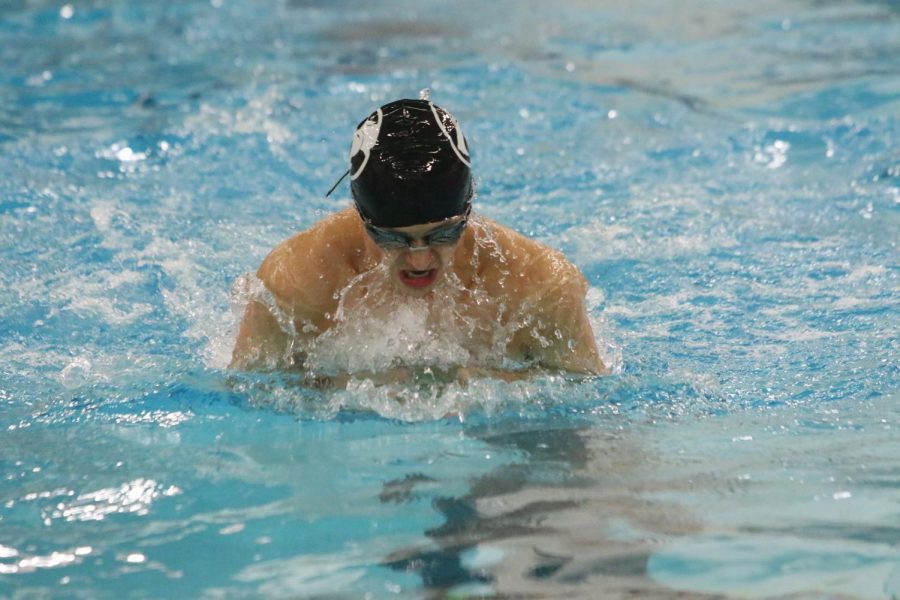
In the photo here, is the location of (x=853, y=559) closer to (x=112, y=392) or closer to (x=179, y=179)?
(x=112, y=392)

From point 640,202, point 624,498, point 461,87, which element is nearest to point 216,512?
point 624,498

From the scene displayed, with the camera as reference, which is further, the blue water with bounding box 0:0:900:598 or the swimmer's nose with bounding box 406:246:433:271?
the swimmer's nose with bounding box 406:246:433:271

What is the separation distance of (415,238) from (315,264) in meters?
0.46

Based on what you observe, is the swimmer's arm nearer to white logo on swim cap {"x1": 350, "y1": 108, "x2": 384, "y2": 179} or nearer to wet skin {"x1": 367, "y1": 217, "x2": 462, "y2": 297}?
wet skin {"x1": 367, "y1": 217, "x2": 462, "y2": 297}

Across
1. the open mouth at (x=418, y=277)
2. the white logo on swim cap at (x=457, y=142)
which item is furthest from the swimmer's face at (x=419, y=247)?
the white logo on swim cap at (x=457, y=142)

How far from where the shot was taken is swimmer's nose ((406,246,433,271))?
333 cm

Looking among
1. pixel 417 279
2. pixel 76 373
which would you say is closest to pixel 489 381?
pixel 417 279

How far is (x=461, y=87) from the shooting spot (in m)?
8.06

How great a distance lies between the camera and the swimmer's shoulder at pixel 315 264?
11.7ft

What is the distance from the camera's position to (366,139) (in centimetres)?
333

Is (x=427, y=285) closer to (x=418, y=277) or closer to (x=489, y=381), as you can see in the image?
(x=418, y=277)

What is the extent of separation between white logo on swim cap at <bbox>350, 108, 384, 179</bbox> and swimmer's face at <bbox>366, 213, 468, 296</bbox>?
0.19 m

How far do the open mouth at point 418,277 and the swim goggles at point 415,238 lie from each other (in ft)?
0.38

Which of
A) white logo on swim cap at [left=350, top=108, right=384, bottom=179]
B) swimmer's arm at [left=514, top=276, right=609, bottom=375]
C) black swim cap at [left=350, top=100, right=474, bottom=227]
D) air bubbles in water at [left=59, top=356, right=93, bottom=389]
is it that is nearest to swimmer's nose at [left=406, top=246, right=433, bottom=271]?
black swim cap at [left=350, top=100, right=474, bottom=227]
